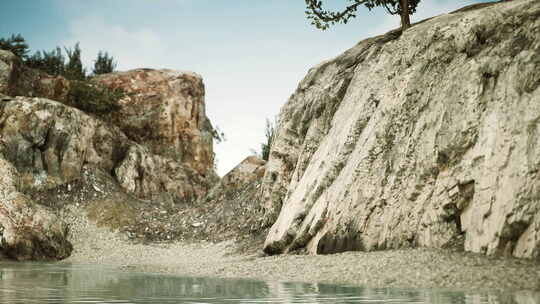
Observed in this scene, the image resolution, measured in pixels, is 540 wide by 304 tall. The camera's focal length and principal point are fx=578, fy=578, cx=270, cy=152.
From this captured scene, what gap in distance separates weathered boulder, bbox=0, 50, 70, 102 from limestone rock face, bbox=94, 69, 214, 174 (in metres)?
4.26

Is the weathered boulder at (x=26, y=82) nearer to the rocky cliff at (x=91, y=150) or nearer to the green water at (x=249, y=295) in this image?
the rocky cliff at (x=91, y=150)

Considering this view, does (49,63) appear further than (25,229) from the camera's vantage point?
Yes

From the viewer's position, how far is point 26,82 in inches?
1336

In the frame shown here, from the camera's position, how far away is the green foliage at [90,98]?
35438 millimetres

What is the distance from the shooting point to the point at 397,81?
18.6 meters

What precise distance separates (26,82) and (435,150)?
87.7 ft

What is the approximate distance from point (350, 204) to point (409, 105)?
3.53 metres

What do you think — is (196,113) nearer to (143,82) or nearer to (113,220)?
(143,82)

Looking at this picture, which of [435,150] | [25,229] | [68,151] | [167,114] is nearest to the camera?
[435,150]

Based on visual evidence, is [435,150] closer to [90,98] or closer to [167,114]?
[90,98]

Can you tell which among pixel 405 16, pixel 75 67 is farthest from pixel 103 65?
pixel 405 16

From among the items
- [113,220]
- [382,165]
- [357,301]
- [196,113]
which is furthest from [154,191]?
[357,301]

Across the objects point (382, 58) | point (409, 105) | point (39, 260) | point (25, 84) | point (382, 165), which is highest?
point (25, 84)

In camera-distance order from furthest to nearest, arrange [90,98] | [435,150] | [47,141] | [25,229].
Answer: [90,98] < [47,141] < [25,229] < [435,150]
